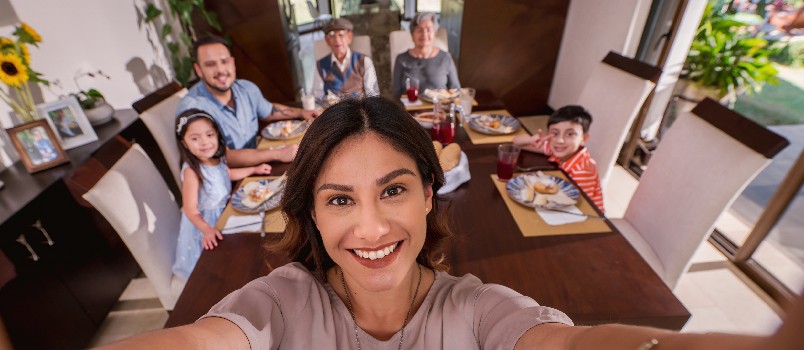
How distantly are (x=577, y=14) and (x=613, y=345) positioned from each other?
13.4 feet

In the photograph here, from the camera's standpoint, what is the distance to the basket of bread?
1.50 metres

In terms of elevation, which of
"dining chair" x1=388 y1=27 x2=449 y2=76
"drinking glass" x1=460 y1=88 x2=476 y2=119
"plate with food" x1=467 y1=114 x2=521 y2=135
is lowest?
"plate with food" x1=467 y1=114 x2=521 y2=135

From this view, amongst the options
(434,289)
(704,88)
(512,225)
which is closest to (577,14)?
(704,88)

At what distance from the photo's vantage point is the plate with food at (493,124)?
2.03 metres

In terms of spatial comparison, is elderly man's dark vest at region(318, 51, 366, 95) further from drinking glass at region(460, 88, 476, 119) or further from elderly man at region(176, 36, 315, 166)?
drinking glass at region(460, 88, 476, 119)

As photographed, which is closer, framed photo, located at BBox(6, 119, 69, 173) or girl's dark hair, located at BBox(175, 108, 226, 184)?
girl's dark hair, located at BBox(175, 108, 226, 184)

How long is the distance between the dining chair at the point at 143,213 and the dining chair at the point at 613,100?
2166 millimetres

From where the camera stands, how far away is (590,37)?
3646 mm

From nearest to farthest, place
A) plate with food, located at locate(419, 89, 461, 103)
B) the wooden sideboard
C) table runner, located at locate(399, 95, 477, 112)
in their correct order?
the wooden sideboard < table runner, located at locate(399, 95, 477, 112) < plate with food, located at locate(419, 89, 461, 103)

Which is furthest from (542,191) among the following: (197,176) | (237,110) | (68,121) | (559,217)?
(68,121)

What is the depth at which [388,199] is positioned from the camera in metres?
0.81

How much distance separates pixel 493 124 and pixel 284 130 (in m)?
1.22

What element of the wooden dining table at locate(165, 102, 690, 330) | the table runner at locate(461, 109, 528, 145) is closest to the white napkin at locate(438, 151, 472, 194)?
the wooden dining table at locate(165, 102, 690, 330)

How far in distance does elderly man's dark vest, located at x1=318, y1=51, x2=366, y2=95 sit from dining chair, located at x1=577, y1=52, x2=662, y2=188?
66.0 inches
